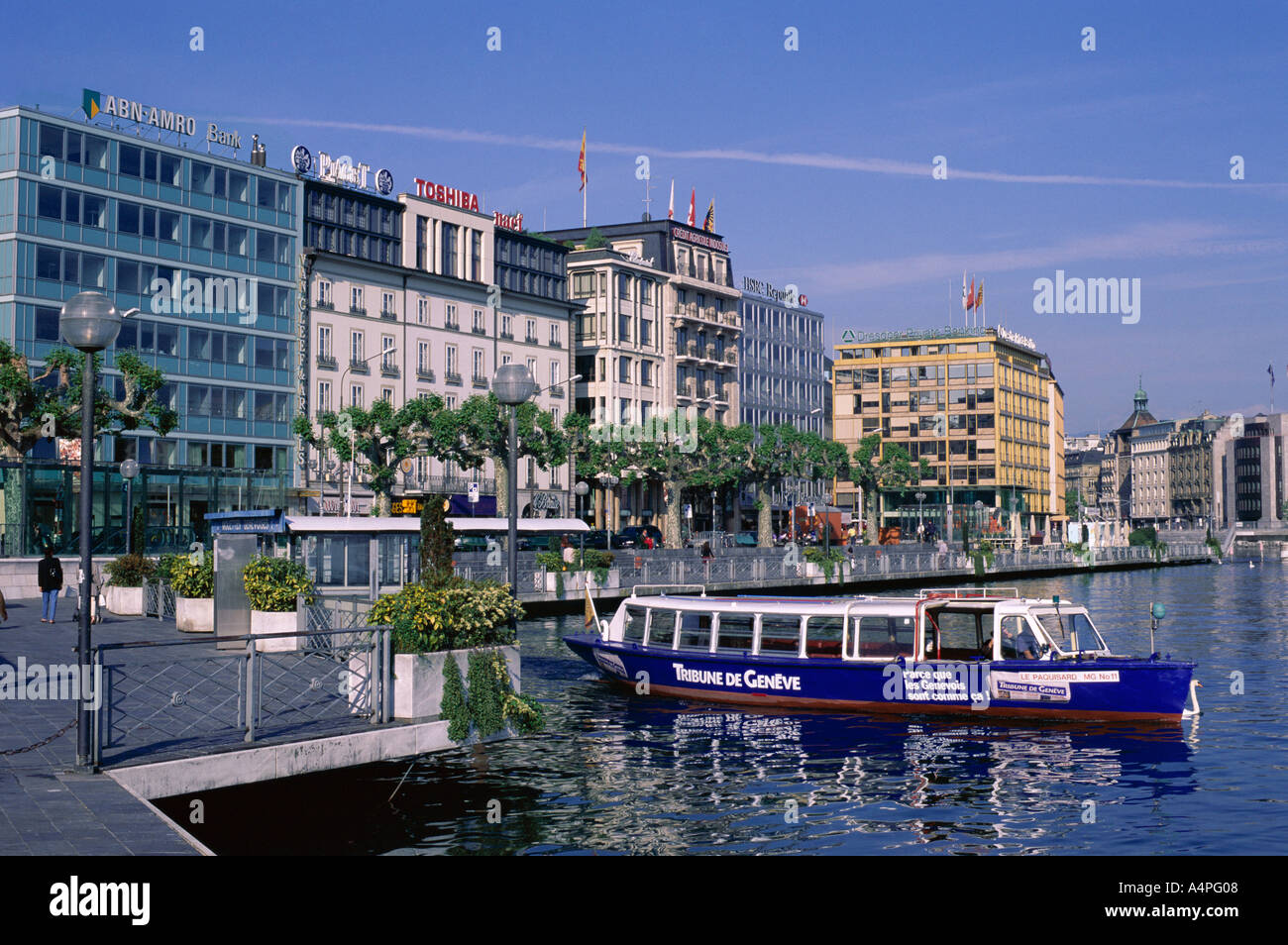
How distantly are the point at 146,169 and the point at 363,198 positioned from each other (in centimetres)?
1771

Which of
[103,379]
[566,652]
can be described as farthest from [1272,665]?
[103,379]

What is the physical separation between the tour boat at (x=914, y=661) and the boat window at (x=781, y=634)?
26mm

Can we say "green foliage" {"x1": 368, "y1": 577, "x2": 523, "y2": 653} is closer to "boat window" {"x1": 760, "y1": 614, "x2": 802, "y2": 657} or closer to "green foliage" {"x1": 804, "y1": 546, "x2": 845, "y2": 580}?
"boat window" {"x1": 760, "y1": 614, "x2": 802, "y2": 657}

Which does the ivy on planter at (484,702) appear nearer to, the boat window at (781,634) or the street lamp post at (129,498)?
the boat window at (781,634)

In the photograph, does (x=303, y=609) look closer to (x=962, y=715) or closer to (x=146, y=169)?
(x=962, y=715)

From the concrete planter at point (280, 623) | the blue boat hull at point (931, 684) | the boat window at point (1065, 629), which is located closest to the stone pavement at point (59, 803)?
the concrete planter at point (280, 623)

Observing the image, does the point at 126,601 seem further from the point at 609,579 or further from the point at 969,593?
the point at 609,579

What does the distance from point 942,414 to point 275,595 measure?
14059cm

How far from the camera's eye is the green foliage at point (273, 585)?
27656 millimetres

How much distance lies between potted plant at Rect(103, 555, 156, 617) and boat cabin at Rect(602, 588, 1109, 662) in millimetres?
15298

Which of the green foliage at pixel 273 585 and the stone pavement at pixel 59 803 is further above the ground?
the green foliage at pixel 273 585

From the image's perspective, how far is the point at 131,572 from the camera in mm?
38469

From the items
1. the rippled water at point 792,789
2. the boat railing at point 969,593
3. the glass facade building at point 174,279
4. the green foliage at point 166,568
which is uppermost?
the glass facade building at point 174,279
